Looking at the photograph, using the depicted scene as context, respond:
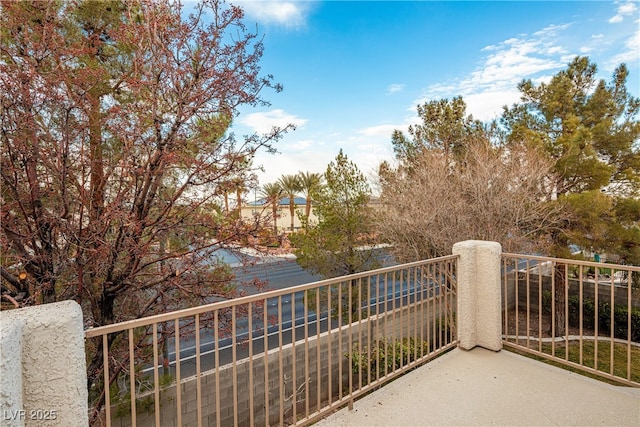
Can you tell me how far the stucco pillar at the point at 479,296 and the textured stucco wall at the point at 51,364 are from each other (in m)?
3.45

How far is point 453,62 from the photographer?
13.0m

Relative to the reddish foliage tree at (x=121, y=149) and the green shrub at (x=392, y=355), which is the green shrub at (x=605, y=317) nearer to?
the green shrub at (x=392, y=355)

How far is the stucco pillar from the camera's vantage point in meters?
3.65

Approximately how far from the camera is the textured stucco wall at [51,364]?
1426 mm

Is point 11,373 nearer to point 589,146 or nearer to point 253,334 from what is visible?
point 253,334

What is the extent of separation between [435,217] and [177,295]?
23.6 feet

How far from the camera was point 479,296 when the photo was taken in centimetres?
376

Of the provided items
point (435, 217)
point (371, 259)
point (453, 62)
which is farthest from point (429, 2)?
point (371, 259)

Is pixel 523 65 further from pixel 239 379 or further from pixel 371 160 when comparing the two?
pixel 239 379

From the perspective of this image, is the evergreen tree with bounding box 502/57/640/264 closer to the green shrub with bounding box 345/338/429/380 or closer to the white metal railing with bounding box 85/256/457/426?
the white metal railing with bounding box 85/256/457/426

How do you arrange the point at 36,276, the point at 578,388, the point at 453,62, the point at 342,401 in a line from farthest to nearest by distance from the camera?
the point at 453,62
the point at 36,276
the point at 578,388
the point at 342,401

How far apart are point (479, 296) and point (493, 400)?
120 cm

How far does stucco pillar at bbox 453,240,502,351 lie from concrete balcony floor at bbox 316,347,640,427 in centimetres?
34

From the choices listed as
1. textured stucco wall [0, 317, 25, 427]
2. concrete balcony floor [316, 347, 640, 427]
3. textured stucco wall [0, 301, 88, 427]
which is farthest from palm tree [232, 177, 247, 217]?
textured stucco wall [0, 317, 25, 427]
